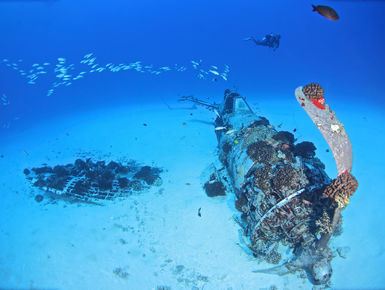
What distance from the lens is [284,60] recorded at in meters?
66.9

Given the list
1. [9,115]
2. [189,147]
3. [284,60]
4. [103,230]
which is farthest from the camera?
[284,60]

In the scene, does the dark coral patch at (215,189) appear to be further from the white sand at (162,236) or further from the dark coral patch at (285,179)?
the dark coral patch at (285,179)

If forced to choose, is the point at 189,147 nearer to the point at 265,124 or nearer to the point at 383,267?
the point at 265,124

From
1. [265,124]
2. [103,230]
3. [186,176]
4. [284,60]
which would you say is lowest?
[103,230]

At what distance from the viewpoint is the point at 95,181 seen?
12375 mm

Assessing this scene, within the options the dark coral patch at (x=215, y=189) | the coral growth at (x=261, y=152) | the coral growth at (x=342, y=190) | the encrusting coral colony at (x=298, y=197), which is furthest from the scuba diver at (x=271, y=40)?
the coral growth at (x=342, y=190)

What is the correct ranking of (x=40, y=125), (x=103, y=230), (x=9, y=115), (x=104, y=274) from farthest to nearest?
1. (x=9, y=115)
2. (x=40, y=125)
3. (x=103, y=230)
4. (x=104, y=274)

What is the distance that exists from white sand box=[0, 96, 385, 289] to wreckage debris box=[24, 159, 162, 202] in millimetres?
628

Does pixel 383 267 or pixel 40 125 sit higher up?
pixel 383 267

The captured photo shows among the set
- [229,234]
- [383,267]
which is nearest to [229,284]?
[229,234]

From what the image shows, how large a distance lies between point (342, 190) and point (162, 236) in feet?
25.0

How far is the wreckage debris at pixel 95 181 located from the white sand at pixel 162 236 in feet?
2.06

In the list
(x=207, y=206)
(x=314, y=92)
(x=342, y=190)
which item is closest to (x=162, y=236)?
(x=207, y=206)

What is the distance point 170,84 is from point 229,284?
1916 inches
